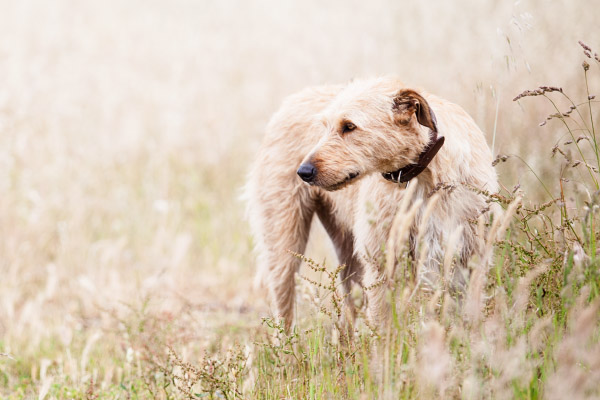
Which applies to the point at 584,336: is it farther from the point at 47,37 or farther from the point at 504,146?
the point at 47,37

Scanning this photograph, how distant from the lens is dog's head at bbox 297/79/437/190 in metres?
3.15

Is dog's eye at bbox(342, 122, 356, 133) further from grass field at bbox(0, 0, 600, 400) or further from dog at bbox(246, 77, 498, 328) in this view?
grass field at bbox(0, 0, 600, 400)

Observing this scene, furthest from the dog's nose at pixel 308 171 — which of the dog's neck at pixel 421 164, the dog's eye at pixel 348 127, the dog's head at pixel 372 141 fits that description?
the dog's neck at pixel 421 164

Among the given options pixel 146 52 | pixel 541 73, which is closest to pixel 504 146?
pixel 541 73

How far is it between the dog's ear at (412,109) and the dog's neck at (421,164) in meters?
0.08

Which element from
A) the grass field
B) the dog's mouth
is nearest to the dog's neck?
the dog's mouth

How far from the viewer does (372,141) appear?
3211 mm

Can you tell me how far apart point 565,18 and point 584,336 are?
5.18 m

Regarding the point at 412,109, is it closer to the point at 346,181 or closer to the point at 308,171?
the point at 346,181

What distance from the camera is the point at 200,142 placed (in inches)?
305

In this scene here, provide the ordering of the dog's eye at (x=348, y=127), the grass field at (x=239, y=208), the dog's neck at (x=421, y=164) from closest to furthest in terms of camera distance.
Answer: the grass field at (x=239, y=208) < the dog's neck at (x=421, y=164) < the dog's eye at (x=348, y=127)

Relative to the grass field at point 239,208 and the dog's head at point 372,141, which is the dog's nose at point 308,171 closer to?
the dog's head at point 372,141

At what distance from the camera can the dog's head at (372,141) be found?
315cm

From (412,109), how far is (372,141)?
239mm
